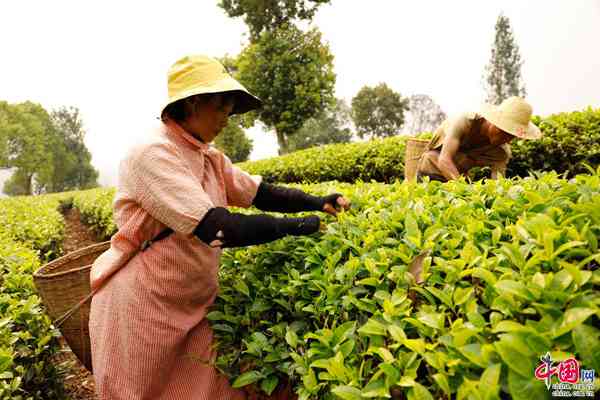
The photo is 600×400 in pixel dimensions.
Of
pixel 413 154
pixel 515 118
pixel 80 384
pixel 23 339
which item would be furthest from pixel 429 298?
pixel 413 154

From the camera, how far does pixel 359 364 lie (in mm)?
1198

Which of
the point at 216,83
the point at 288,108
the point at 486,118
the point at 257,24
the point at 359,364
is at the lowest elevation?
the point at 359,364

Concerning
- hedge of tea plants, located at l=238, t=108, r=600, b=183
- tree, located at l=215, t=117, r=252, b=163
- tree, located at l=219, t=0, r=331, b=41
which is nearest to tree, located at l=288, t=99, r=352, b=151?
tree, located at l=215, t=117, r=252, b=163

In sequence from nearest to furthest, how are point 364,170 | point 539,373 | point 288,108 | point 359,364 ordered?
point 539,373 < point 359,364 < point 364,170 < point 288,108

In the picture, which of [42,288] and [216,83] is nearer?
[216,83]

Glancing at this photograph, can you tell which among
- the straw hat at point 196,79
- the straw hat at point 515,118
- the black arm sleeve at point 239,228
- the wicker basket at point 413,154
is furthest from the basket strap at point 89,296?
the wicker basket at point 413,154

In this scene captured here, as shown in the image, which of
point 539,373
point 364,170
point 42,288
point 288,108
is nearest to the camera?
point 539,373

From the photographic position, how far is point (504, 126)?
3256 mm

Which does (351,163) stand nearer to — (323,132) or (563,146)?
(563,146)

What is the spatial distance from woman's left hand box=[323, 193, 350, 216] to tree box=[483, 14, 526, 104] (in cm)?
4676

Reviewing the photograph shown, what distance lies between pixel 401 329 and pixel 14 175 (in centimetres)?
5426

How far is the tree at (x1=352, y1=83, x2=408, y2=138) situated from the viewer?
44469 mm

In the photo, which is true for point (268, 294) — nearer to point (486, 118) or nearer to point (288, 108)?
point (486, 118)

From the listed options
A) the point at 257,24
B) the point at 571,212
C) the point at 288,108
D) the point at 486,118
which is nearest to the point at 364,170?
the point at 486,118
